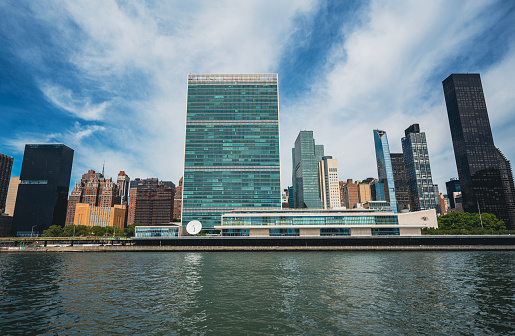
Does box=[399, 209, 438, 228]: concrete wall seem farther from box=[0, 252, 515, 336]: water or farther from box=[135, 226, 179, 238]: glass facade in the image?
box=[135, 226, 179, 238]: glass facade

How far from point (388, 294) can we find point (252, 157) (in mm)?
155979

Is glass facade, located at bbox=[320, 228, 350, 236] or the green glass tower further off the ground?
the green glass tower

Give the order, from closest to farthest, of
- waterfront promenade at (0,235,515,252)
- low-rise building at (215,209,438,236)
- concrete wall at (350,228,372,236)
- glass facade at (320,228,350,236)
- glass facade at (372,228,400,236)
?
waterfront promenade at (0,235,515,252) < concrete wall at (350,228,372,236) < glass facade at (372,228,400,236) < low-rise building at (215,209,438,236) < glass facade at (320,228,350,236)

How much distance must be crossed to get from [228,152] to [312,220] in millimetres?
81073

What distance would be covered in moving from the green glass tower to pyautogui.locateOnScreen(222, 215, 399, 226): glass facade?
4504cm

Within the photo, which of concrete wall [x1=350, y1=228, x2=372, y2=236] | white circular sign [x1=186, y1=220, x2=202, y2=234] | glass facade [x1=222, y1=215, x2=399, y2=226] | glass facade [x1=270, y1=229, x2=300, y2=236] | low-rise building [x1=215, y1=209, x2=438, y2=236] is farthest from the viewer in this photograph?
white circular sign [x1=186, y1=220, x2=202, y2=234]

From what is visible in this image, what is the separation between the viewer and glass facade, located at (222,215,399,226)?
130 m

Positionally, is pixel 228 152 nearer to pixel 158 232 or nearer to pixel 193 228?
pixel 193 228

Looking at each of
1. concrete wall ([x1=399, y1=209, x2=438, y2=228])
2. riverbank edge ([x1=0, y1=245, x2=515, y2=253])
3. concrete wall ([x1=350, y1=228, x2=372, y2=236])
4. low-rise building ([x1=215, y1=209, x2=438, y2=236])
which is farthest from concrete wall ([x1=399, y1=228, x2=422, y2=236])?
concrete wall ([x1=350, y1=228, x2=372, y2=236])

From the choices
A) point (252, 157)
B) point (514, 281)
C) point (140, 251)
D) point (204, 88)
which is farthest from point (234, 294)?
point (204, 88)

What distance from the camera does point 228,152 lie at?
624ft

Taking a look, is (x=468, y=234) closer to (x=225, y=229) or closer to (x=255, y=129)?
(x=225, y=229)

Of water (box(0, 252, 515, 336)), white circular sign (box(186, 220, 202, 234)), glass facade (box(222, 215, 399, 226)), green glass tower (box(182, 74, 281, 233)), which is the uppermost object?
green glass tower (box(182, 74, 281, 233))

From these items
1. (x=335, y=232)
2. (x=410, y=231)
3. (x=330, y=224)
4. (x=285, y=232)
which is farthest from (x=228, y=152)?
(x=410, y=231)
